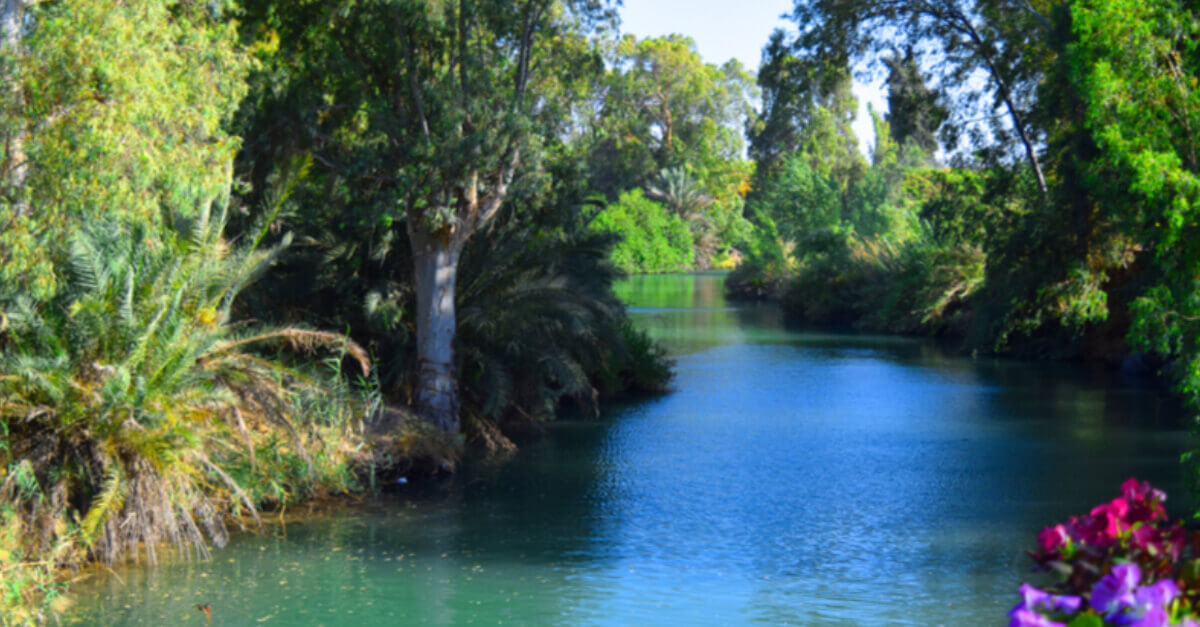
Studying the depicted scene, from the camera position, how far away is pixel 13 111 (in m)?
8.70

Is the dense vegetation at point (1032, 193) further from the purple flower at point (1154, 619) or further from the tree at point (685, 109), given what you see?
the tree at point (685, 109)

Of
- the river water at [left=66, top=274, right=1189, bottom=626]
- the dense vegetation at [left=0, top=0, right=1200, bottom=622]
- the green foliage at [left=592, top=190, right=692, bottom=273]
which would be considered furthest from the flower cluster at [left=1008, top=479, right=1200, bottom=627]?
the green foliage at [left=592, top=190, right=692, bottom=273]

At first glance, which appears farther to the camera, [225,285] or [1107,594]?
[225,285]

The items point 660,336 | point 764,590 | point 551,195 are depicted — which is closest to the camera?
point 764,590

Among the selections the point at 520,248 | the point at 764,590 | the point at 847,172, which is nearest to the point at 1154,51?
the point at 764,590

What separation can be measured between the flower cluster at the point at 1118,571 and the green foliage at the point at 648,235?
65.6 metres

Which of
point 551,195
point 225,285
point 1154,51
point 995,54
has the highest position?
point 995,54

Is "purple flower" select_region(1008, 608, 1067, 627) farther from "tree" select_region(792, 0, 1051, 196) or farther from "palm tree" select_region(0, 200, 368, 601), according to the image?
"tree" select_region(792, 0, 1051, 196)

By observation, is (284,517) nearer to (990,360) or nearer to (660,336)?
(990,360)

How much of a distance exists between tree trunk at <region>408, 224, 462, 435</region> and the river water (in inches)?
36.7

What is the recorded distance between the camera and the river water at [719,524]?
29.7 ft

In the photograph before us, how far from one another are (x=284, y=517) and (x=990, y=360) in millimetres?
19511

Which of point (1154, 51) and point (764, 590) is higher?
point (1154, 51)

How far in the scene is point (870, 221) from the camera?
59.1 metres
